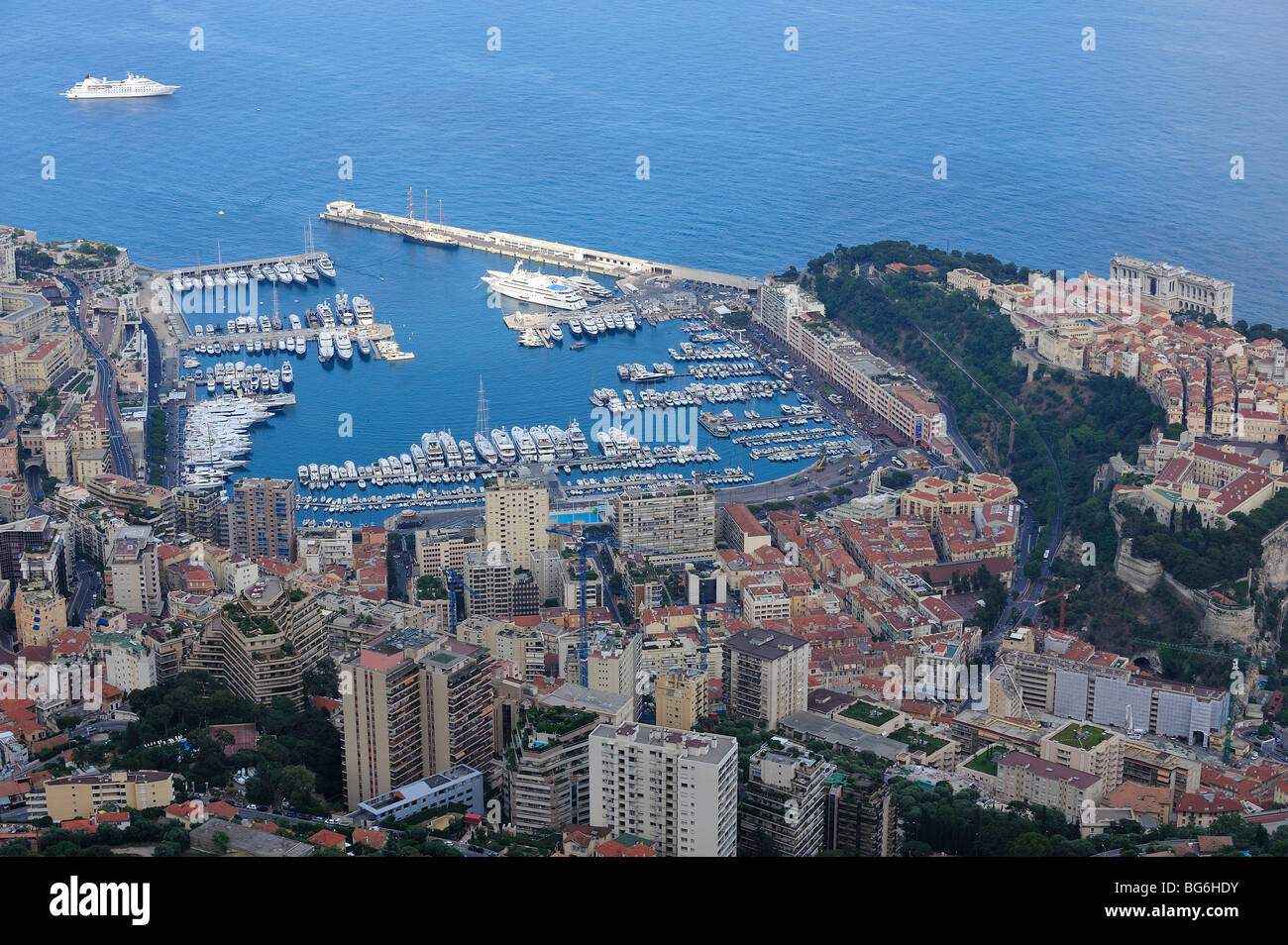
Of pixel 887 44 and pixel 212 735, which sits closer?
pixel 212 735

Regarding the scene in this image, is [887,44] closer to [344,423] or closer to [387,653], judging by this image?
[344,423]

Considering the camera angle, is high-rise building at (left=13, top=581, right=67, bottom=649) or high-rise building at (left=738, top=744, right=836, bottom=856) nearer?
high-rise building at (left=738, top=744, right=836, bottom=856)

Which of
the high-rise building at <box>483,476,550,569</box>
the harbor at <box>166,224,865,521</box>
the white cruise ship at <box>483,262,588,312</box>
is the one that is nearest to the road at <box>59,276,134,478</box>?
the harbor at <box>166,224,865,521</box>

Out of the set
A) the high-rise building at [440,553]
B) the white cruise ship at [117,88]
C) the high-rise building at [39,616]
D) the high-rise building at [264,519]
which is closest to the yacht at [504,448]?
the high-rise building at [440,553]

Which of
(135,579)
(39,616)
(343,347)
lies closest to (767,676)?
(135,579)

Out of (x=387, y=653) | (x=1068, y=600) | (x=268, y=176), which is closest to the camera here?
(x=387, y=653)

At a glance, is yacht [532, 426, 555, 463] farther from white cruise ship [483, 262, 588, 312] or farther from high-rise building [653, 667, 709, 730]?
high-rise building [653, 667, 709, 730]

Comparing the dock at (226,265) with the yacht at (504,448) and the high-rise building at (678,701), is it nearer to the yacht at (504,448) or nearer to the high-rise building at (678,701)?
the yacht at (504,448)
